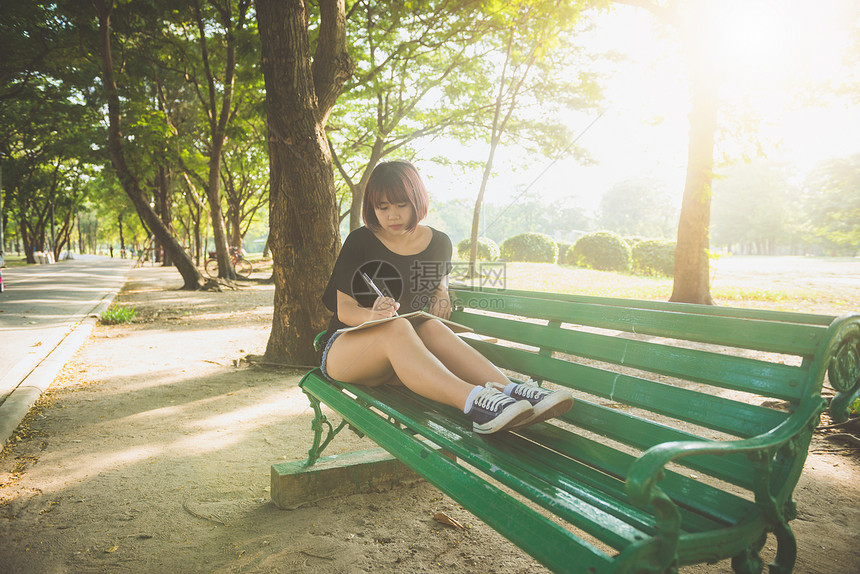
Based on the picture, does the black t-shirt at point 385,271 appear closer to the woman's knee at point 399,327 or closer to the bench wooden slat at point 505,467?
the woman's knee at point 399,327

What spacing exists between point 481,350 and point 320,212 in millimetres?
2754

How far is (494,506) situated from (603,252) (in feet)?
64.7

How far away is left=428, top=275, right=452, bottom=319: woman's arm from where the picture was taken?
9.41 feet

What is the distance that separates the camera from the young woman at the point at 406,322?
78.2 inches

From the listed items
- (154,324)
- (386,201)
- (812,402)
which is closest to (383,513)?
(386,201)

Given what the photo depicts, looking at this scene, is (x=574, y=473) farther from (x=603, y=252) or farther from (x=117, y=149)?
(x=603, y=252)

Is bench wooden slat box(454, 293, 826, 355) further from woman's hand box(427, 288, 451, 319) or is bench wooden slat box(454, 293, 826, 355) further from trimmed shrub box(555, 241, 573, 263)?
trimmed shrub box(555, 241, 573, 263)

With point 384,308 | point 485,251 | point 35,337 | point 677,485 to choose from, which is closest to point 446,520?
point 384,308

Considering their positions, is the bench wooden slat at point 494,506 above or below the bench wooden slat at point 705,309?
below

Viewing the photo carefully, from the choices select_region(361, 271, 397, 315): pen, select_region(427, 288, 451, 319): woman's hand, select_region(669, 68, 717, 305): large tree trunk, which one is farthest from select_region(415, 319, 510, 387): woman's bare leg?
select_region(669, 68, 717, 305): large tree trunk

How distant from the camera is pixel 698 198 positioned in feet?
28.2

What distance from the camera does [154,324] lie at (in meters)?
8.59

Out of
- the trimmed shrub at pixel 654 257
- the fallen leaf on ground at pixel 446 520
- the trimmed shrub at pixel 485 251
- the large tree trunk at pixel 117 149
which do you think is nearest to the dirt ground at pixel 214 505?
the fallen leaf on ground at pixel 446 520

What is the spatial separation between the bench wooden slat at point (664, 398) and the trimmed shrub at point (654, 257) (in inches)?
661
